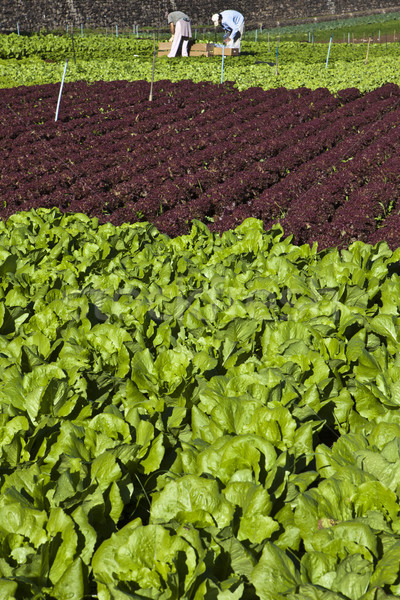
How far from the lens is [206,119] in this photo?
1423 centimetres

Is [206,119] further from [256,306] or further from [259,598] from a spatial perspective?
[259,598]

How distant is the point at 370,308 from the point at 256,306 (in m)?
0.69

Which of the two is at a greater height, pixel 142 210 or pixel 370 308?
pixel 370 308

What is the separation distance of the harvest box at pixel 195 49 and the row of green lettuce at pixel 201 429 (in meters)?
28.9

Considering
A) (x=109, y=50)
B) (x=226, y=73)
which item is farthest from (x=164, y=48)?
(x=226, y=73)

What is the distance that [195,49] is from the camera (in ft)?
97.7

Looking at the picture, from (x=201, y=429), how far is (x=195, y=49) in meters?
31.1

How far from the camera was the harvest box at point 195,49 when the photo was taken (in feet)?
96.5

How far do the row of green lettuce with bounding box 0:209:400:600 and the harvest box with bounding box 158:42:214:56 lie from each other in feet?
94.8

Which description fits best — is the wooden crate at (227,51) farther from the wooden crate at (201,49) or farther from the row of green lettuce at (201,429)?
the row of green lettuce at (201,429)

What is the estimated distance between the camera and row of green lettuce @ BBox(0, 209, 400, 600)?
1.52m

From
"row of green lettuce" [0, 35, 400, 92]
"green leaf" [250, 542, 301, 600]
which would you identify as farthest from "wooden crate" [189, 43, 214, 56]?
"green leaf" [250, 542, 301, 600]

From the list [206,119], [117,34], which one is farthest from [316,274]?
[117,34]

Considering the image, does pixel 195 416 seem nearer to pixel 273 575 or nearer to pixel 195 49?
pixel 273 575
